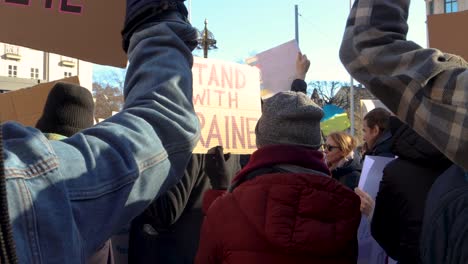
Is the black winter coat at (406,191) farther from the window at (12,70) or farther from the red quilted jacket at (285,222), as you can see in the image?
the window at (12,70)

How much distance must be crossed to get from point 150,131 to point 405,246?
1.35 metres

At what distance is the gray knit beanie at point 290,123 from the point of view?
6.56 ft

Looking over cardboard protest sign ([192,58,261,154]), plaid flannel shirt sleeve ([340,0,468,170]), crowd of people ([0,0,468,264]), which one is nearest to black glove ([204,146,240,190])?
crowd of people ([0,0,468,264])

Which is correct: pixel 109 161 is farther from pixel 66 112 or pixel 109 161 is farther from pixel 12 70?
pixel 12 70

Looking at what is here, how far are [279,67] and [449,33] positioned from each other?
213cm

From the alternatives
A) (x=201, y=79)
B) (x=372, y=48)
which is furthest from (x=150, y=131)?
(x=201, y=79)

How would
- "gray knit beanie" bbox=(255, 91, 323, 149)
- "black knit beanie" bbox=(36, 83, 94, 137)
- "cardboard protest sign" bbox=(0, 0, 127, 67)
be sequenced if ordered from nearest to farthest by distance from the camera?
"cardboard protest sign" bbox=(0, 0, 127, 67)
"gray knit beanie" bbox=(255, 91, 323, 149)
"black knit beanie" bbox=(36, 83, 94, 137)

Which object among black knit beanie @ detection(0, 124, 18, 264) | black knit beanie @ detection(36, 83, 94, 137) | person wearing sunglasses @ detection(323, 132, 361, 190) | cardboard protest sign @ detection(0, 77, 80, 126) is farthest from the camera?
person wearing sunglasses @ detection(323, 132, 361, 190)

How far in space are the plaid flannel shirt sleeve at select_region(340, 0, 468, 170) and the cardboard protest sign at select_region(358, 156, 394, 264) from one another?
122 cm

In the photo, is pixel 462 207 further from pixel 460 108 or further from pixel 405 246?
pixel 405 246

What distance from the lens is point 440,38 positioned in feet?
8.10

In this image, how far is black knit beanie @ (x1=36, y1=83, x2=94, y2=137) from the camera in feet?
7.52

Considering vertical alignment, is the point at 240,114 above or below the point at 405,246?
above

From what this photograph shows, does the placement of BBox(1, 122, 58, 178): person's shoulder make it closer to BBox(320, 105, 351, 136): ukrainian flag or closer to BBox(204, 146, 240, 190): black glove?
BBox(204, 146, 240, 190): black glove
